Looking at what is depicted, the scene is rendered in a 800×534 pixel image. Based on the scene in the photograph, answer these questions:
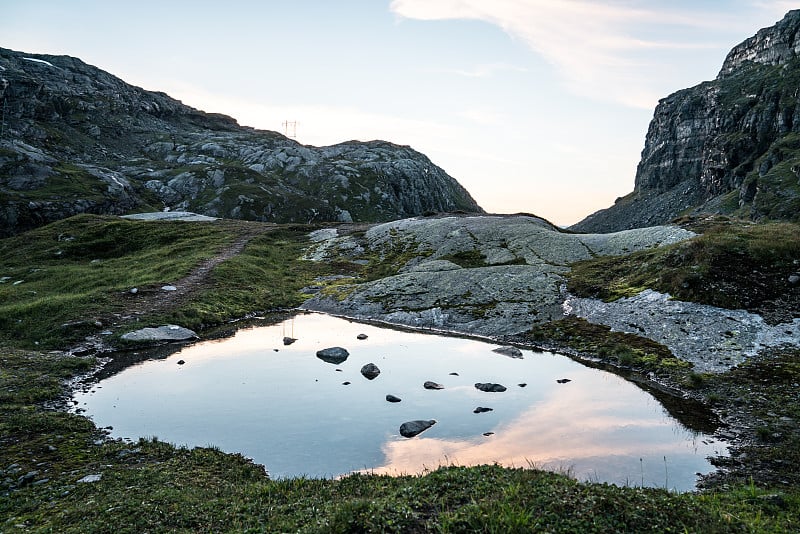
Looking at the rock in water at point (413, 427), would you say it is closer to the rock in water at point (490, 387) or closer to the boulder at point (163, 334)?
the rock in water at point (490, 387)

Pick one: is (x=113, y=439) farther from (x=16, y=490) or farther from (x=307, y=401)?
(x=307, y=401)

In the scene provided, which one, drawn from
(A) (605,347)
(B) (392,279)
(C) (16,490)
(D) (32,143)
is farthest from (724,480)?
(D) (32,143)

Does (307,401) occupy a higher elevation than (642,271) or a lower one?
lower

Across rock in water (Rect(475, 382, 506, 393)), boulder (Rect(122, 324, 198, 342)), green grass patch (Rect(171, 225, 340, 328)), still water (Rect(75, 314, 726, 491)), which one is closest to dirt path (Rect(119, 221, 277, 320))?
green grass patch (Rect(171, 225, 340, 328))

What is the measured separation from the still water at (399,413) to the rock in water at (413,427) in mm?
394

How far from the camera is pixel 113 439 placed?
24609mm

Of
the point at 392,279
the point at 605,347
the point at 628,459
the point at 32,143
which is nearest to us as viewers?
the point at 628,459

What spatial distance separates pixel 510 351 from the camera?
142 ft

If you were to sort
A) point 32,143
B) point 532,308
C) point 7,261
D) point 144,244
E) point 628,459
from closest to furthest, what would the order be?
point 628,459 < point 532,308 < point 7,261 < point 144,244 < point 32,143

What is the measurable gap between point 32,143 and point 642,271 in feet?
735

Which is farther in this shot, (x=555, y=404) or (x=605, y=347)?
(x=605, y=347)

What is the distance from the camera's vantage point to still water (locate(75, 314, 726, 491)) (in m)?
22.9

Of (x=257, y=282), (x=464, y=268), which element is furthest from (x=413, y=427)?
(x=257, y=282)

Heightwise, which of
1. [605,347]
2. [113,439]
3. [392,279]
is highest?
[392,279]
